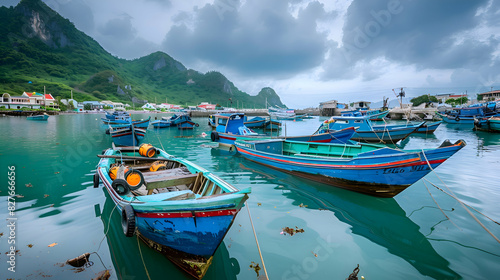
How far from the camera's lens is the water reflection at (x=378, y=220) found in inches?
196

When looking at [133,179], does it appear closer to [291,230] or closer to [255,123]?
[291,230]

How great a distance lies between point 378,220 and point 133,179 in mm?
7608

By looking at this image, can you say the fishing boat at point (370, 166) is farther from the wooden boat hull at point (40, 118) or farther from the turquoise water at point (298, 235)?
the wooden boat hull at point (40, 118)

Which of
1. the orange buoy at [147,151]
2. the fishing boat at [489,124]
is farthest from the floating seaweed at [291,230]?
the fishing boat at [489,124]

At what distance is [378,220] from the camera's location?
6.89 meters

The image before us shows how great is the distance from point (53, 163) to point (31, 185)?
448 centimetres

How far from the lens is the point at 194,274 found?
13.9ft

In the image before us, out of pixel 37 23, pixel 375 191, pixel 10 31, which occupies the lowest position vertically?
pixel 375 191

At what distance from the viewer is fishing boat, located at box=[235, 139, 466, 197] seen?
691 cm

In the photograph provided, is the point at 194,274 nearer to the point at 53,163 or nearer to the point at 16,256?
the point at 16,256

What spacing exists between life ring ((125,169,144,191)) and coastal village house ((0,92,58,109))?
104 meters

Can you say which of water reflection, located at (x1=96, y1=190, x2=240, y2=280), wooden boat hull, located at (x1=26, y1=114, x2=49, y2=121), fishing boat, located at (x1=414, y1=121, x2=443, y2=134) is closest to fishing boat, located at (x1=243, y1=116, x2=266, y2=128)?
fishing boat, located at (x1=414, y1=121, x2=443, y2=134)

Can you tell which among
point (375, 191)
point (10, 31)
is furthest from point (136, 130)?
point (10, 31)

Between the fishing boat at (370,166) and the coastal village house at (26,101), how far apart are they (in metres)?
104
